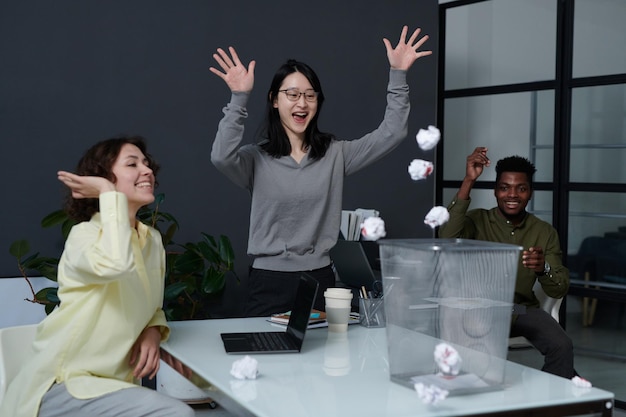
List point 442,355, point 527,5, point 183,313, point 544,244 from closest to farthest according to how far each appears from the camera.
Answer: point 442,355 → point 544,244 → point 183,313 → point 527,5

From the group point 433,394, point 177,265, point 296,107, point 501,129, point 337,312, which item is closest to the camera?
point 433,394

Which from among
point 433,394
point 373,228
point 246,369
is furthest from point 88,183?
point 433,394

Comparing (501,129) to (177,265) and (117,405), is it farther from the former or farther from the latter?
(117,405)

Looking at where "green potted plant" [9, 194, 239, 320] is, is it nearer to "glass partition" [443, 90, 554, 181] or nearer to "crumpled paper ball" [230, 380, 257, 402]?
"glass partition" [443, 90, 554, 181]

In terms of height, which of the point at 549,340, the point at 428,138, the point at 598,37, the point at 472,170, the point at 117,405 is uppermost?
the point at 598,37

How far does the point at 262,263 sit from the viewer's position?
3018 millimetres

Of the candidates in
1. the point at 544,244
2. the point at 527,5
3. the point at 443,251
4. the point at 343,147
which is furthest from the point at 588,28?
the point at 443,251

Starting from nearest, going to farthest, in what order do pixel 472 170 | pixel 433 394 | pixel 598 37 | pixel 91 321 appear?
pixel 433 394
pixel 91 321
pixel 472 170
pixel 598 37

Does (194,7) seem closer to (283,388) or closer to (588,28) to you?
(588,28)

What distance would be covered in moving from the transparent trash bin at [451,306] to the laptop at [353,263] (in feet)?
4.96

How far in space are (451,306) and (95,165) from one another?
3.86 ft

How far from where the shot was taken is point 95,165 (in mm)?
2471

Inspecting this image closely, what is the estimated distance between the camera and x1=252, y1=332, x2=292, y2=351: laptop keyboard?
2.38 metres

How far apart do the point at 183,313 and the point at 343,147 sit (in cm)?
177
